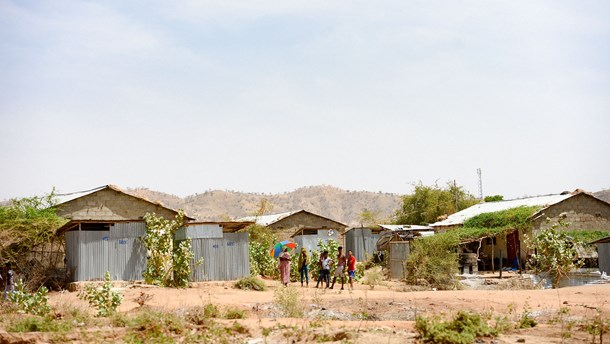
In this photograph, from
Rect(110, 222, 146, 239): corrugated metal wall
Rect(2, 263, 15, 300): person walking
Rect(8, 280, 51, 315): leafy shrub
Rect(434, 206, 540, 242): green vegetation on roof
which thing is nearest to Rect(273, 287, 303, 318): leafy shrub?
Rect(8, 280, 51, 315): leafy shrub

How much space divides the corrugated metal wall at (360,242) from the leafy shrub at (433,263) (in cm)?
1152

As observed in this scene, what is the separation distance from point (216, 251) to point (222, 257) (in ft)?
1.08

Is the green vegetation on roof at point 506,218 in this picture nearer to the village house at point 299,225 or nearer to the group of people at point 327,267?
the village house at point 299,225

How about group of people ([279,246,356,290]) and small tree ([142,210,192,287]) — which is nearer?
group of people ([279,246,356,290])

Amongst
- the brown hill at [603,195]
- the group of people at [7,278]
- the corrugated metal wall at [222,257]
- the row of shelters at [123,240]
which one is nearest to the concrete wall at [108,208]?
the row of shelters at [123,240]

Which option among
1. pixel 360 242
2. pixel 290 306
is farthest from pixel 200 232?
pixel 360 242

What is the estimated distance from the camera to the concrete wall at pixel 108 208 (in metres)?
26.8

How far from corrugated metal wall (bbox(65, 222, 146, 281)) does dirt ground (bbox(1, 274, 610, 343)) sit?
41.2 inches

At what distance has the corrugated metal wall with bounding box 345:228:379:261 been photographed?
38.3 meters

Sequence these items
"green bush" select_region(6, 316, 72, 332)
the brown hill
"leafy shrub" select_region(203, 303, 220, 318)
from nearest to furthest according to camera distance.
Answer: "green bush" select_region(6, 316, 72, 332) < "leafy shrub" select_region(203, 303, 220, 318) < the brown hill

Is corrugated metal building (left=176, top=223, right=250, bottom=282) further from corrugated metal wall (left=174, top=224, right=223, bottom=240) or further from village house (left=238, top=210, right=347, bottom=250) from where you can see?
village house (left=238, top=210, right=347, bottom=250)

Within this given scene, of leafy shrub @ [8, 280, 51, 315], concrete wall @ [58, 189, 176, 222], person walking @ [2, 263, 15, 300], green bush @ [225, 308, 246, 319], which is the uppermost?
concrete wall @ [58, 189, 176, 222]

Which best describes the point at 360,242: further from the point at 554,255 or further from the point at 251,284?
the point at 251,284

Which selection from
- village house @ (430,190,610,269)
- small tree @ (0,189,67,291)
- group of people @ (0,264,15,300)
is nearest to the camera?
group of people @ (0,264,15,300)
